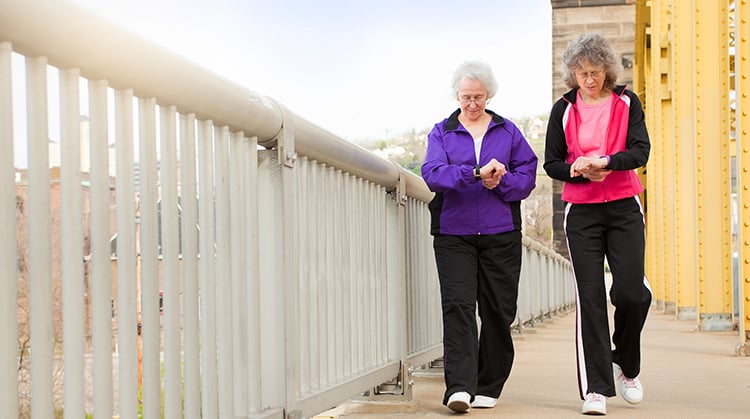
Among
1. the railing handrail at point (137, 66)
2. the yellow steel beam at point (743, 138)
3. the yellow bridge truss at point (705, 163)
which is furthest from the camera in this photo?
the yellow bridge truss at point (705, 163)

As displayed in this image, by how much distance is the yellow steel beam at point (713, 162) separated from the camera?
12656mm

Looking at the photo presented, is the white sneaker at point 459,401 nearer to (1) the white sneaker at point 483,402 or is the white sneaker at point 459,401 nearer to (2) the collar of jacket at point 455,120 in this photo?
(1) the white sneaker at point 483,402

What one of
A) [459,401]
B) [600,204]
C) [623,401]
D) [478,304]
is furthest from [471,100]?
[623,401]

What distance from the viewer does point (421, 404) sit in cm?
597

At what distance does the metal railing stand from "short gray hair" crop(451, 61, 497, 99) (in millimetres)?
858

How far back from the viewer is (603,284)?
5629 mm

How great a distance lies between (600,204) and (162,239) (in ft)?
10.4

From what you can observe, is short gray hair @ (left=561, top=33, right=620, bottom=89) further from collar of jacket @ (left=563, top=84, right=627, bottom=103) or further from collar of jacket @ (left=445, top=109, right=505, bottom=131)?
collar of jacket @ (left=445, top=109, right=505, bottom=131)

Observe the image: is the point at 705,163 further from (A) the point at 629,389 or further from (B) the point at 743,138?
(A) the point at 629,389

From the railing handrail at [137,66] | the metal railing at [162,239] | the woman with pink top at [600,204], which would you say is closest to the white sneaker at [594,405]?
the woman with pink top at [600,204]

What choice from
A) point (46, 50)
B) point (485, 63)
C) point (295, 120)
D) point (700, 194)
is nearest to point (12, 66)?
point (46, 50)

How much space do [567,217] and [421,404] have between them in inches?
46.4

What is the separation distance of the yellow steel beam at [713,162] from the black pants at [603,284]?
283 inches

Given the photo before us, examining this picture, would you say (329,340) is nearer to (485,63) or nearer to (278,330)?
(278,330)
